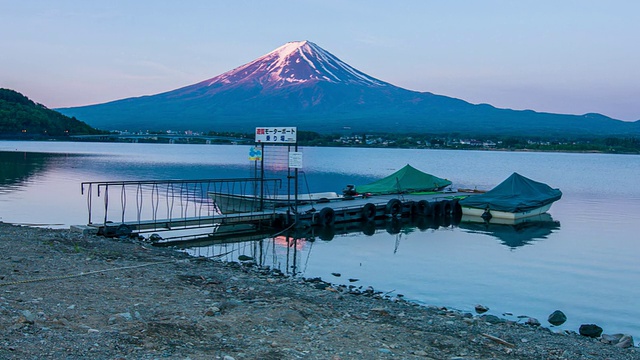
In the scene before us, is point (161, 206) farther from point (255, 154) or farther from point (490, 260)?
point (490, 260)

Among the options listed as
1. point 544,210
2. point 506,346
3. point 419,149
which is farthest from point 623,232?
point 419,149

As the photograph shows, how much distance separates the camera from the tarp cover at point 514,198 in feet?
93.9

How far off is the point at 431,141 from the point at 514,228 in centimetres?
14462

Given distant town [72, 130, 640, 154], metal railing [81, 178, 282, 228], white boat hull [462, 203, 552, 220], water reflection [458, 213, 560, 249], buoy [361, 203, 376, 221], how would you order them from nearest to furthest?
metal railing [81, 178, 282, 228], water reflection [458, 213, 560, 249], buoy [361, 203, 376, 221], white boat hull [462, 203, 552, 220], distant town [72, 130, 640, 154]

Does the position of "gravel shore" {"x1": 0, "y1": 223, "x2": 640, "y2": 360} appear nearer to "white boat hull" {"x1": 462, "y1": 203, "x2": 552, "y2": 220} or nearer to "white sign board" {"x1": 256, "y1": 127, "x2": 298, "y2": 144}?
"white sign board" {"x1": 256, "y1": 127, "x2": 298, "y2": 144}

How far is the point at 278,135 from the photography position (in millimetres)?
21953

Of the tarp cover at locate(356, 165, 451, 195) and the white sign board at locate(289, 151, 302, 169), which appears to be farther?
the tarp cover at locate(356, 165, 451, 195)

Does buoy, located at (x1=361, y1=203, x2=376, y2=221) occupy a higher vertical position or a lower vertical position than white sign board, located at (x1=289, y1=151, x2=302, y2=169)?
lower

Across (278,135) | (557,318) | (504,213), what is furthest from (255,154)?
(557,318)

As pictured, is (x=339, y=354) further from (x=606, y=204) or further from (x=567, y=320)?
(x=606, y=204)

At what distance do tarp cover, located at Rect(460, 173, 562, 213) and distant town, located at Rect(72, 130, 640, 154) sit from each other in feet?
Answer: 387

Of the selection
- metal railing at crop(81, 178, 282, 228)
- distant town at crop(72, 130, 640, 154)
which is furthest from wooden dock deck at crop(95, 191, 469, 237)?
distant town at crop(72, 130, 640, 154)

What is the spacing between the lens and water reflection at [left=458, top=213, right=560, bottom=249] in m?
23.7

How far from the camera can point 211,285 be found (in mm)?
10633
